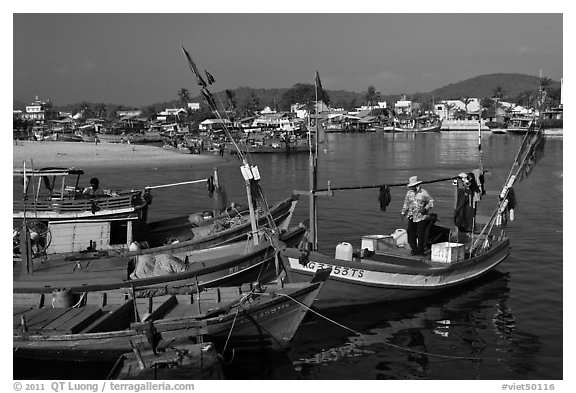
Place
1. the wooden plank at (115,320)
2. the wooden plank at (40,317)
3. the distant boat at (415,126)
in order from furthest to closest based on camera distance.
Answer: the distant boat at (415,126) < the wooden plank at (40,317) < the wooden plank at (115,320)

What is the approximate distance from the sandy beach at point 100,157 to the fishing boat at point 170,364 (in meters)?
52.4

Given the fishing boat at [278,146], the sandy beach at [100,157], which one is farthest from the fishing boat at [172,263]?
the fishing boat at [278,146]

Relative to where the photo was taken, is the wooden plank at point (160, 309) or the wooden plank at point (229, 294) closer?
the wooden plank at point (160, 309)

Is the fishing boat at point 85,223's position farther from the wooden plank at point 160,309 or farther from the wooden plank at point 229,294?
the wooden plank at point 160,309

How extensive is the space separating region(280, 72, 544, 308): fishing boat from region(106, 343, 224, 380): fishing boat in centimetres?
438

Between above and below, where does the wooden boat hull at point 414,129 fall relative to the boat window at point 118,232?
above

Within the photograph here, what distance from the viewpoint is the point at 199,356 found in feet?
36.5

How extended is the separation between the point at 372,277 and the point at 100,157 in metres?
58.0

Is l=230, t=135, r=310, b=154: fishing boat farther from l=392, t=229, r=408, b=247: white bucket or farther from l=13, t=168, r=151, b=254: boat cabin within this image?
l=392, t=229, r=408, b=247: white bucket

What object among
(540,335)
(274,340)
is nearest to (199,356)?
(274,340)

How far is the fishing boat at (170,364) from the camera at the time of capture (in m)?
10.6

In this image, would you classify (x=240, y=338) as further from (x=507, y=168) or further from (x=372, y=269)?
(x=507, y=168)

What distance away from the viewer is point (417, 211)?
1675 cm

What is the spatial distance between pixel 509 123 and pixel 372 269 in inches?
5386
